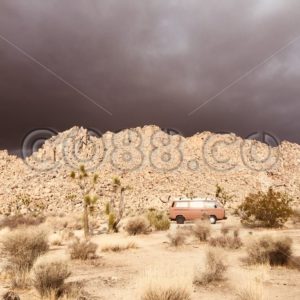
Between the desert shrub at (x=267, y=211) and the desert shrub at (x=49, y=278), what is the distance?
19.2 meters

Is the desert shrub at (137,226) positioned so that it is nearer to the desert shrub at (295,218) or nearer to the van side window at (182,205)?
the van side window at (182,205)

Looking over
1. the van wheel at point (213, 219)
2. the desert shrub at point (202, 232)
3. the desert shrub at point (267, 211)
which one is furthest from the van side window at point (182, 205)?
the desert shrub at point (202, 232)

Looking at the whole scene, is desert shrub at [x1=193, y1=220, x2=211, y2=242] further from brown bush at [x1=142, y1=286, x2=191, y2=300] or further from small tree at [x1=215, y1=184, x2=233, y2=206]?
small tree at [x1=215, y1=184, x2=233, y2=206]

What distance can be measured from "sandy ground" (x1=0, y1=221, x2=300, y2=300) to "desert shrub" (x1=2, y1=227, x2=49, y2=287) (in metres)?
0.60

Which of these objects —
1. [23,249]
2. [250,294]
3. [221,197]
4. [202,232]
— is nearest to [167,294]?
[250,294]

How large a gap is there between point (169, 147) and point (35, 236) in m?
76.6

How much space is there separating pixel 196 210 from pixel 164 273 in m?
23.0

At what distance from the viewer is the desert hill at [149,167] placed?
220 feet

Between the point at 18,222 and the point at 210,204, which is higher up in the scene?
the point at 210,204

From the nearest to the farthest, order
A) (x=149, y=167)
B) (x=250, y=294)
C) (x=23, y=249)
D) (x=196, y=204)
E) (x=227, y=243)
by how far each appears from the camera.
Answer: (x=250, y=294) < (x=23, y=249) < (x=227, y=243) < (x=196, y=204) < (x=149, y=167)

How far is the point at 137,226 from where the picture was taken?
24391 mm

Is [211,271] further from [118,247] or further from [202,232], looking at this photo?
[202,232]

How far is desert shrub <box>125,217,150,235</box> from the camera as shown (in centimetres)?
2428

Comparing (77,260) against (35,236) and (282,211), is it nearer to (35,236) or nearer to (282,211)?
(35,236)
